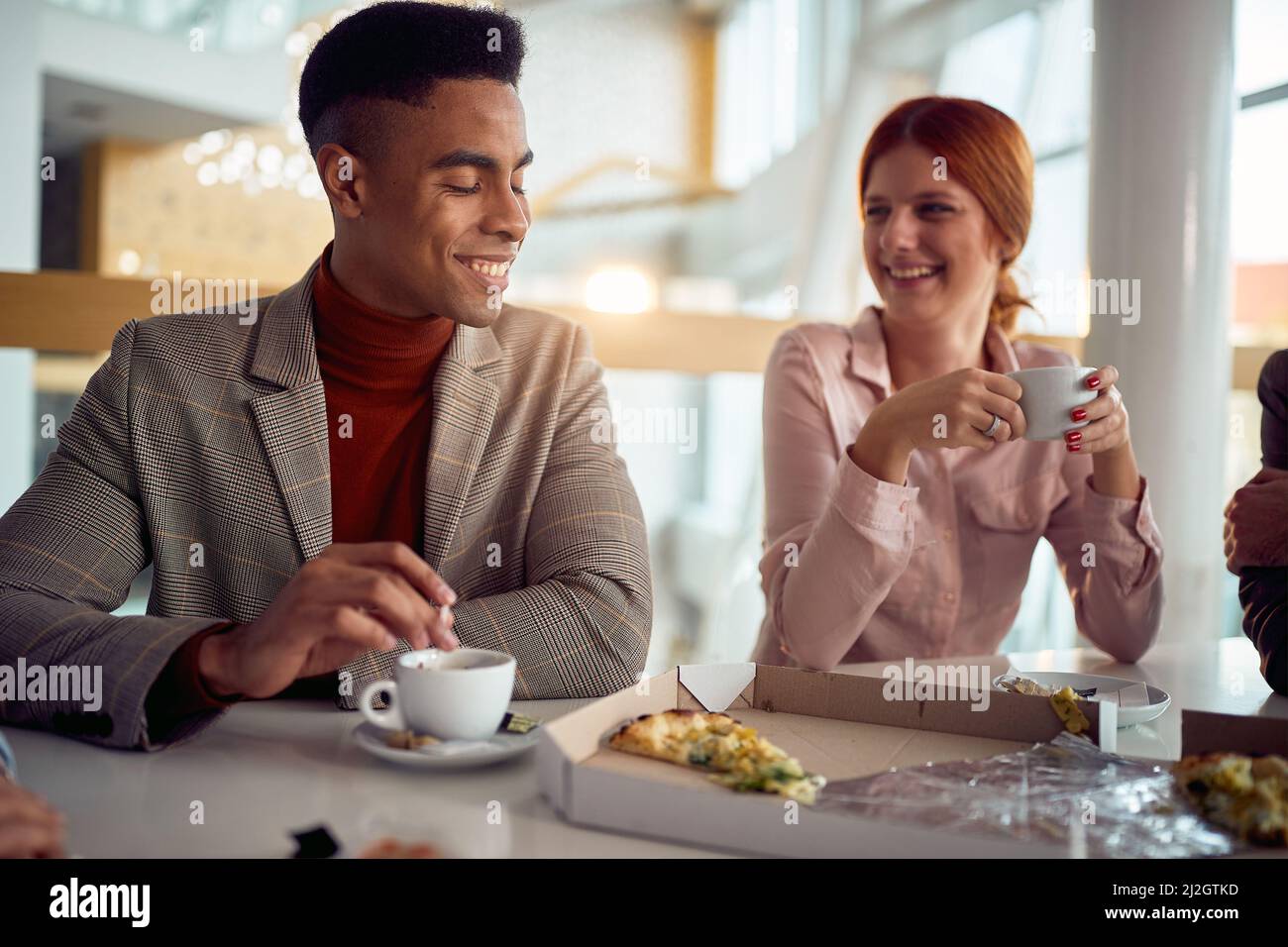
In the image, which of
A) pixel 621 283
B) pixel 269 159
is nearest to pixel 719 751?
pixel 269 159

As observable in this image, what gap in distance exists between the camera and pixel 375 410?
1447 mm

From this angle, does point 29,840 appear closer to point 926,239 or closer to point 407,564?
point 407,564

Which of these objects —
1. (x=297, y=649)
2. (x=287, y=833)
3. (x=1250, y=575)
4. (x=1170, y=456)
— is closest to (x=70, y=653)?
(x=297, y=649)

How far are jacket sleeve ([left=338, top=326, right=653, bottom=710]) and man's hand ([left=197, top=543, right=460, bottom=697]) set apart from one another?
0.43 ft

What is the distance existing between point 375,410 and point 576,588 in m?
0.39

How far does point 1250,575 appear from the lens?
1.31 m

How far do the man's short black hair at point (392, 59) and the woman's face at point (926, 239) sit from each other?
63 centimetres

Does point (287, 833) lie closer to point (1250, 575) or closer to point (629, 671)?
point (629, 671)

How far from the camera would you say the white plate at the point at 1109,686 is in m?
1.09

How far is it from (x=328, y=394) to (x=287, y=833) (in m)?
0.78

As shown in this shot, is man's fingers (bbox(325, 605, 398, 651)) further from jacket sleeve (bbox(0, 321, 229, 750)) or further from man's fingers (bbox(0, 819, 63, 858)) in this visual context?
man's fingers (bbox(0, 819, 63, 858))

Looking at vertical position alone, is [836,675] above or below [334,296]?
below

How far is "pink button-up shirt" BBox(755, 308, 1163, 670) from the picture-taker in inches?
61.0
